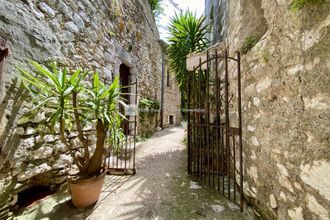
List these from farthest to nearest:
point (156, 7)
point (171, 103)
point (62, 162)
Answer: point (171, 103) < point (156, 7) < point (62, 162)

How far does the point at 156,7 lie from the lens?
25.7 ft

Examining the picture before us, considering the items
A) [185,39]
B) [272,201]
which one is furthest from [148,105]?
[272,201]

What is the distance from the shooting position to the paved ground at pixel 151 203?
1.57 meters

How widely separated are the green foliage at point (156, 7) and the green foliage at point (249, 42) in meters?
7.07

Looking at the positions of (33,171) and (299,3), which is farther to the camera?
(33,171)

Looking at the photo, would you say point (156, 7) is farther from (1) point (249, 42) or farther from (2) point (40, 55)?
(1) point (249, 42)

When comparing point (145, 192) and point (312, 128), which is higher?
point (312, 128)

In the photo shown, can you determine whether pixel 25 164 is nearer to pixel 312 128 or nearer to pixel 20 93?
pixel 20 93

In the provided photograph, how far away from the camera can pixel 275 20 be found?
4.25 ft

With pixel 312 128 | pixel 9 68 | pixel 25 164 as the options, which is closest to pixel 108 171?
pixel 25 164

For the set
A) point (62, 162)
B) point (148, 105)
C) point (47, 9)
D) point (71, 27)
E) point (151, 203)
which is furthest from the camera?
point (148, 105)

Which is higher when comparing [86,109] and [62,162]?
[86,109]

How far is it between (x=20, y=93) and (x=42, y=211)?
3.99ft

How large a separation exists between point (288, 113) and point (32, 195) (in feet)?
8.94
